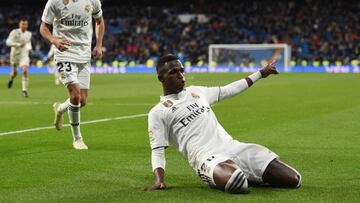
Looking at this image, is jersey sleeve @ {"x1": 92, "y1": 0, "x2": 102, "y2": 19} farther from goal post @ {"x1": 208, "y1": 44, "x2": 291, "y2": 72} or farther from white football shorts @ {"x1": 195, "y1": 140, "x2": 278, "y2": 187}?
goal post @ {"x1": 208, "y1": 44, "x2": 291, "y2": 72}

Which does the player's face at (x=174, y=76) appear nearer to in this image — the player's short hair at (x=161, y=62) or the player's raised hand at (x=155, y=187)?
the player's short hair at (x=161, y=62)

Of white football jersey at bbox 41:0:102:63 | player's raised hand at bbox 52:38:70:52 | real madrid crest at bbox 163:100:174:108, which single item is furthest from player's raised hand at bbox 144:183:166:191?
white football jersey at bbox 41:0:102:63

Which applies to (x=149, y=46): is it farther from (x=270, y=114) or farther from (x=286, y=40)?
(x=270, y=114)

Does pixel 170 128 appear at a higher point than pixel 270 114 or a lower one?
higher

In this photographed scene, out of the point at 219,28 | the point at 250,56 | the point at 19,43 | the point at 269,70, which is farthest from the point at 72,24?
the point at 219,28

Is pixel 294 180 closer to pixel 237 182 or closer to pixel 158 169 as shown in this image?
pixel 237 182

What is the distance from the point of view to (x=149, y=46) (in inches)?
2117

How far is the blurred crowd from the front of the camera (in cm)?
5025

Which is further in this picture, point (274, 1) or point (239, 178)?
point (274, 1)

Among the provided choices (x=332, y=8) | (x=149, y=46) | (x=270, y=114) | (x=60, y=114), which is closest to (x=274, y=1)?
(x=332, y=8)

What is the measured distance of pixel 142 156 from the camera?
8.91 metres

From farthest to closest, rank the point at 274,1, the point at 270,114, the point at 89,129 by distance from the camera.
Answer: the point at 274,1, the point at 270,114, the point at 89,129

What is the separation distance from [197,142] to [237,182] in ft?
2.22

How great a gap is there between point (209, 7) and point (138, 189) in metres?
52.7
